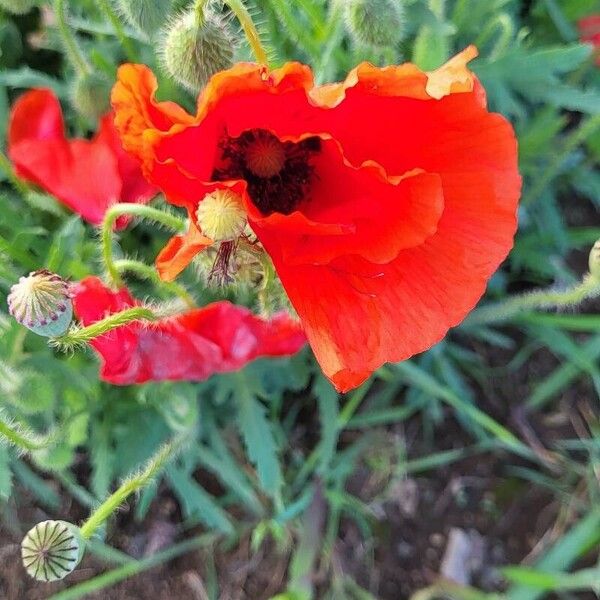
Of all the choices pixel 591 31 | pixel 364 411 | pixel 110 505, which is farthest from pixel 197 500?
pixel 591 31

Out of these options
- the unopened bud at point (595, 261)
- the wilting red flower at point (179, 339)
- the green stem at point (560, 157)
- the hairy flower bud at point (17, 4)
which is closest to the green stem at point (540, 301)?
the unopened bud at point (595, 261)

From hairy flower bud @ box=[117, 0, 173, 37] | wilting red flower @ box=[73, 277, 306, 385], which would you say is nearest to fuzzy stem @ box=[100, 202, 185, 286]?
wilting red flower @ box=[73, 277, 306, 385]

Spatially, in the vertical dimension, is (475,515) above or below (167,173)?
below

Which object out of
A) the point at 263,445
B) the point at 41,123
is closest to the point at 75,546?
the point at 263,445

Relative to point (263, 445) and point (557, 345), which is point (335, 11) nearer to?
point (263, 445)

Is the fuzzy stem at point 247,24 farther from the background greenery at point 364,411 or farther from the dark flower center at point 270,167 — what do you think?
the background greenery at point 364,411

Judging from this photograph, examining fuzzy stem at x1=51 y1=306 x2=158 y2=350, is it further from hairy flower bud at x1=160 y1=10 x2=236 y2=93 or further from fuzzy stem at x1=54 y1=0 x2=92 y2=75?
fuzzy stem at x1=54 y1=0 x2=92 y2=75
